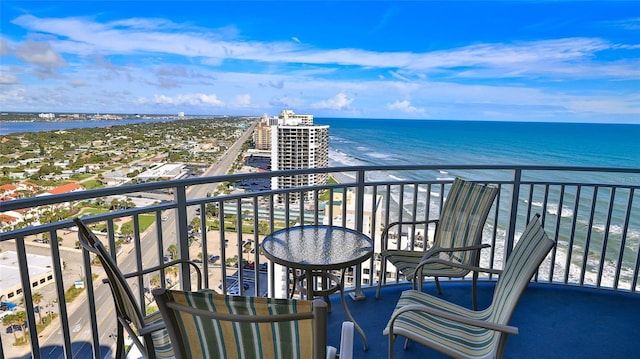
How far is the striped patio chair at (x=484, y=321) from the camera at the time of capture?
159cm

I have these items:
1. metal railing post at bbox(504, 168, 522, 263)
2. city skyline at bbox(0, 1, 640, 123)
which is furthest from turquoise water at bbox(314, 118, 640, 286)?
metal railing post at bbox(504, 168, 522, 263)

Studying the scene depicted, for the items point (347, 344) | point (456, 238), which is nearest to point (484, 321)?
point (347, 344)

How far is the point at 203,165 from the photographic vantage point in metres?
11.7

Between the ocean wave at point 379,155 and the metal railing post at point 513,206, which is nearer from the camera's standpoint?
the metal railing post at point 513,206

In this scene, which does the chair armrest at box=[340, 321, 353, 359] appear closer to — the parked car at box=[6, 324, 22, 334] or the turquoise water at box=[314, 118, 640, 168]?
the parked car at box=[6, 324, 22, 334]

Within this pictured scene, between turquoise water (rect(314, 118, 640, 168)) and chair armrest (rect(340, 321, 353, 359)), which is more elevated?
chair armrest (rect(340, 321, 353, 359))

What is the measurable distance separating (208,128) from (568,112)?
37189 millimetres

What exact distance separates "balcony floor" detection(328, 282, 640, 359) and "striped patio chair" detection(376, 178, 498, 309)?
28 centimetres

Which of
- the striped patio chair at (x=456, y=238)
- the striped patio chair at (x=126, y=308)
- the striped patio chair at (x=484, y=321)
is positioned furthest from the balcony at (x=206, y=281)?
the striped patio chair at (x=484, y=321)

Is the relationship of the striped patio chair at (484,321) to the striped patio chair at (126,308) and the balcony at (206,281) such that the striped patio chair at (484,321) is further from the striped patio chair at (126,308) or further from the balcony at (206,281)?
the striped patio chair at (126,308)

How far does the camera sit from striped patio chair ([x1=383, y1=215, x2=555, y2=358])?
159cm

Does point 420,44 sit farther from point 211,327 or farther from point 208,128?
point 211,327

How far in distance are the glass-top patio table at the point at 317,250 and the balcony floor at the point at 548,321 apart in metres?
0.27

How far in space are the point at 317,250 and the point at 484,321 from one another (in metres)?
1.05
